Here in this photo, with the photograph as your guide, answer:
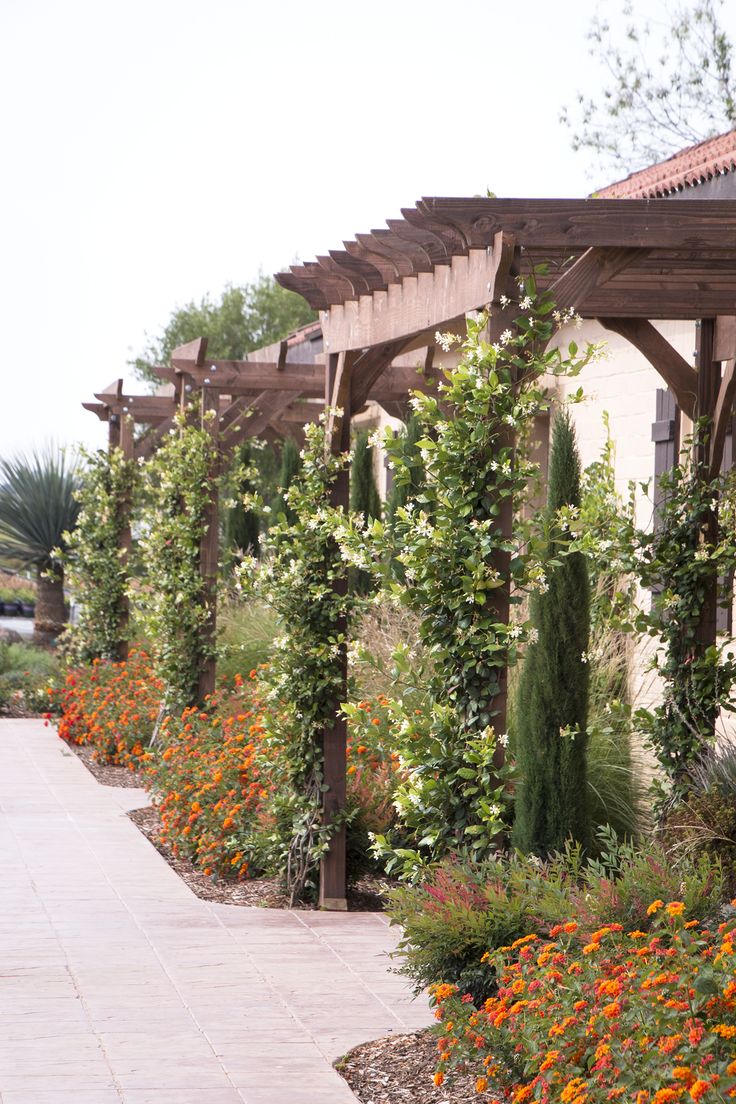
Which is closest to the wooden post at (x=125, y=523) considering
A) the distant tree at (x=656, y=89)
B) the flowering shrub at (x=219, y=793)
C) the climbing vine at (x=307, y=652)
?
the flowering shrub at (x=219, y=793)

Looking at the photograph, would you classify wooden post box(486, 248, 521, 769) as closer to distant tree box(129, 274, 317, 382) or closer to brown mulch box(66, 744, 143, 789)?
→ brown mulch box(66, 744, 143, 789)

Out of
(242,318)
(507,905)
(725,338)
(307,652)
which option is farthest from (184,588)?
(242,318)

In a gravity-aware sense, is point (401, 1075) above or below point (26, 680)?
below

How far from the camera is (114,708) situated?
11688mm

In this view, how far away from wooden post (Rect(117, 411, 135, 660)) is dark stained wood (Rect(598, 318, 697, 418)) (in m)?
7.66

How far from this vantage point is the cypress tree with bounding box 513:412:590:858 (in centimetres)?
670

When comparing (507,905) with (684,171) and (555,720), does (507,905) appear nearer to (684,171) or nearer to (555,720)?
(555,720)

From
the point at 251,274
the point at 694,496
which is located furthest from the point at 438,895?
the point at 251,274

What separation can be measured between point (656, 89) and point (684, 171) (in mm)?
15291

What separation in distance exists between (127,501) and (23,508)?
5.01 metres

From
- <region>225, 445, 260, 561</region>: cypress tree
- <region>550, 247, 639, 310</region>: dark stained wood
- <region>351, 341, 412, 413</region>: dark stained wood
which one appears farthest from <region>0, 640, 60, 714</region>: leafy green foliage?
<region>550, 247, 639, 310</region>: dark stained wood

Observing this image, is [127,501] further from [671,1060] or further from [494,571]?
[671,1060]

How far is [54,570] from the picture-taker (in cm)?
1903

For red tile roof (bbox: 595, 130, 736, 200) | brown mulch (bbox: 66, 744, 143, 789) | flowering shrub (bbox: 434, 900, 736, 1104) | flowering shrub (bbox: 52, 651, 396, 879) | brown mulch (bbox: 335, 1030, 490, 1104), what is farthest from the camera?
brown mulch (bbox: 66, 744, 143, 789)
